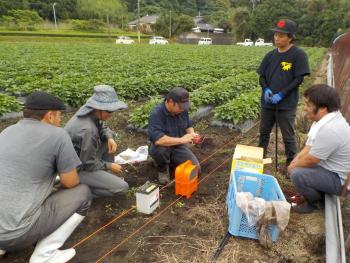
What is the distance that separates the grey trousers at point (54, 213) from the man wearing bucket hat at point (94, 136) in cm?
53

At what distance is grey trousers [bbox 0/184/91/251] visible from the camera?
8.93ft

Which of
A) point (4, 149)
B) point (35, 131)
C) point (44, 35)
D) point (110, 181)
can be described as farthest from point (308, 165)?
point (44, 35)

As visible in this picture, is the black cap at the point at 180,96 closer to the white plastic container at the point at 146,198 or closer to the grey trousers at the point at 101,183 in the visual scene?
the white plastic container at the point at 146,198

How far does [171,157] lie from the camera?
15.4ft

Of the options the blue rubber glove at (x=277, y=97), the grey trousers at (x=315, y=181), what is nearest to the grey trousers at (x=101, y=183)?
the grey trousers at (x=315, y=181)

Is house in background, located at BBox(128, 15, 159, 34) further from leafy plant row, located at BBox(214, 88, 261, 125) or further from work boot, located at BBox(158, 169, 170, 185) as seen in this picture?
work boot, located at BBox(158, 169, 170, 185)

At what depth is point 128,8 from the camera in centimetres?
9450

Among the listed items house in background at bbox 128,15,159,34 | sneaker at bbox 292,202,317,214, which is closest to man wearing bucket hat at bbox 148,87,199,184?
sneaker at bbox 292,202,317,214

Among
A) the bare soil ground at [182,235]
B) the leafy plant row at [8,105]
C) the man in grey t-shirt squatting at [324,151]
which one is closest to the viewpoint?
the bare soil ground at [182,235]

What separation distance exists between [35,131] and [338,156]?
3043mm

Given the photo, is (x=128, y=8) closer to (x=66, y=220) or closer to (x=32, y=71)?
(x=32, y=71)

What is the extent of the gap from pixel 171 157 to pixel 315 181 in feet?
6.52

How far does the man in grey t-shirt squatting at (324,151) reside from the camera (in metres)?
3.35

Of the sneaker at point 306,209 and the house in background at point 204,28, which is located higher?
the house in background at point 204,28
